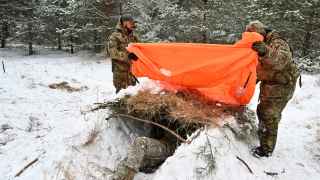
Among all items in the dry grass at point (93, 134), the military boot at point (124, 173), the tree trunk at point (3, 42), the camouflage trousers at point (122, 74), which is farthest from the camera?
the tree trunk at point (3, 42)

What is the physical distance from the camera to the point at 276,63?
586cm

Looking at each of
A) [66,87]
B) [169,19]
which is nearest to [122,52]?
[66,87]

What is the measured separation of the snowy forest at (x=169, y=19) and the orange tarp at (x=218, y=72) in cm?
870

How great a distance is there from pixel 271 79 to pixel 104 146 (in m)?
2.64

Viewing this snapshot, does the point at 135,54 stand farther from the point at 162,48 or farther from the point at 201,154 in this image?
the point at 201,154

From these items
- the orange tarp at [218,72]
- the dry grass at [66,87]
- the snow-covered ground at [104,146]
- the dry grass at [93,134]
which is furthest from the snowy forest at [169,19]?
the dry grass at [93,134]

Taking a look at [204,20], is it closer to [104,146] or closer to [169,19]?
[169,19]

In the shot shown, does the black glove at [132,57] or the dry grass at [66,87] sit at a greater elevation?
the black glove at [132,57]

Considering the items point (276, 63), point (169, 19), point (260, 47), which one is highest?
point (260, 47)

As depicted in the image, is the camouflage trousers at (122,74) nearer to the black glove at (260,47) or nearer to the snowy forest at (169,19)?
the black glove at (260,47)

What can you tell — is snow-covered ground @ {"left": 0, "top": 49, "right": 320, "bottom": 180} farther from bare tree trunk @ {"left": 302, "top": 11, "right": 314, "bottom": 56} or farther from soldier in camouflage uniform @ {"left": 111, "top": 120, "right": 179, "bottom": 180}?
bare tree trunk @ {"left": 302, "top": 11, "right": 314, "bottom": 56}

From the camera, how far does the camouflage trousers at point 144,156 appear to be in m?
5.30

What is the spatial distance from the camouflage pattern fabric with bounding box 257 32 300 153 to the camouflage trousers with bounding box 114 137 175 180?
1460 mm

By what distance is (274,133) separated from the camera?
20.7 feet
